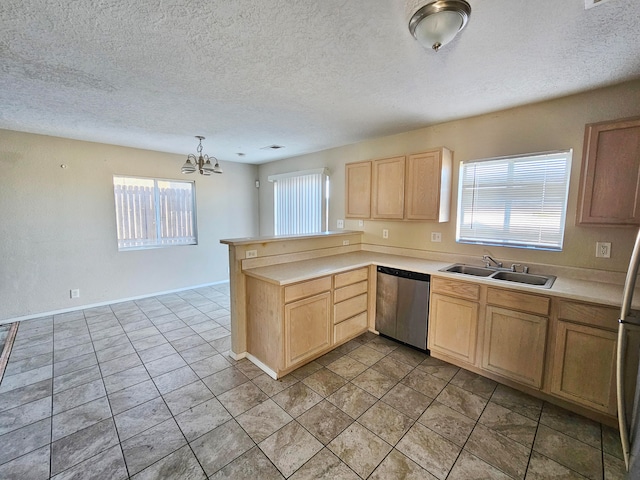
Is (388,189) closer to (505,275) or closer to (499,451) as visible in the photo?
(505,275)

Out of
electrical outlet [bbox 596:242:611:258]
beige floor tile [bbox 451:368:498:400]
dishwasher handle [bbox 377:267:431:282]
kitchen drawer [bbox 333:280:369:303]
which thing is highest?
electrical outlet [bbox 596:242:611:258]

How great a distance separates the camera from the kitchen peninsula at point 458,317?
75.6 inches

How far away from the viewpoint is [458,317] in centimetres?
254

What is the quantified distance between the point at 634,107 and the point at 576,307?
5.40 feet

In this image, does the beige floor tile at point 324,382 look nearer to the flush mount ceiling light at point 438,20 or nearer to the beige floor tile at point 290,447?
the beige floor tile at point 290,447

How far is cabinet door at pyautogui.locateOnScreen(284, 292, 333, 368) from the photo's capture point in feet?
7.90

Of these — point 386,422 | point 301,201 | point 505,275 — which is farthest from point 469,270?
point 301,201

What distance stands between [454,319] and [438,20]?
235 cm

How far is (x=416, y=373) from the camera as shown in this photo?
8.27 feet

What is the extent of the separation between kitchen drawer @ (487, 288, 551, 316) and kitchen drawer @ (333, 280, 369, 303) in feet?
4.18

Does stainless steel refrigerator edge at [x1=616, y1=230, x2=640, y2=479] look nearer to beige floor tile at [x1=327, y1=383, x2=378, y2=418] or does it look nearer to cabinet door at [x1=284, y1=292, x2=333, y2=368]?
beige floor tile at [x1=327, y1=383, x2=378, y2=418]

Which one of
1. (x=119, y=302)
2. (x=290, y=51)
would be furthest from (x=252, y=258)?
(x=119, y=302)

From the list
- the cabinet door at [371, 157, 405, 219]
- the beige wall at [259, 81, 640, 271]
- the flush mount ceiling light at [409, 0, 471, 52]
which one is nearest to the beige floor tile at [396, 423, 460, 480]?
the beige wall at [259, 81, 640, 271]

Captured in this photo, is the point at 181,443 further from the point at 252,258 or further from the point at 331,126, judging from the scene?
the point at 331,126
